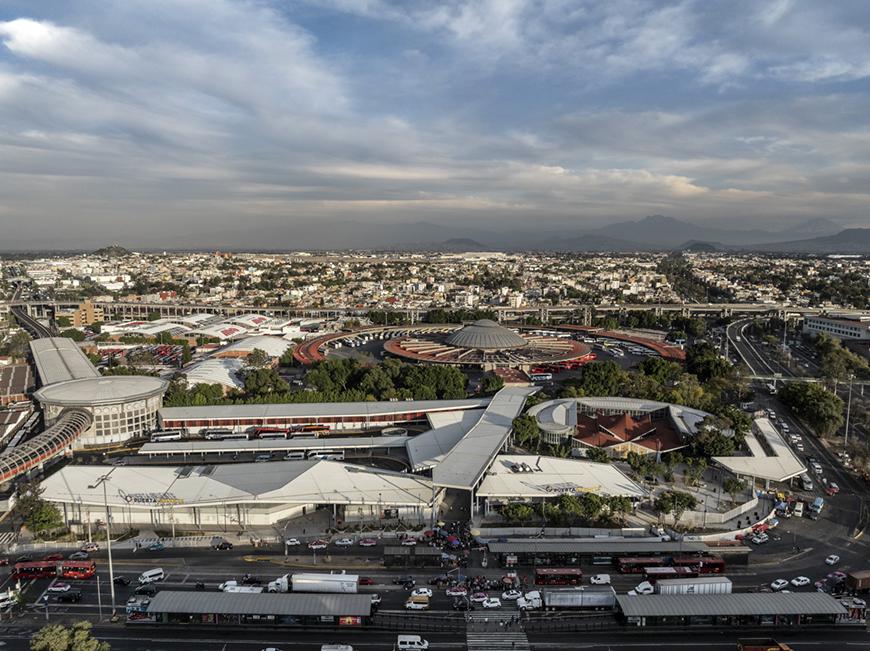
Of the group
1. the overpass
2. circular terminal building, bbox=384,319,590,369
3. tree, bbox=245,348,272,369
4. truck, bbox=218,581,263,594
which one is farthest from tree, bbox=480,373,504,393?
the overpass

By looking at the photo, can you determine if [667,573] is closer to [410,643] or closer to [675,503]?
[675,503]

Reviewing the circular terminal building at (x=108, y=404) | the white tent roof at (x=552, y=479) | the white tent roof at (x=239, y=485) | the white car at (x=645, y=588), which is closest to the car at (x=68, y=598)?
the white tent roof at (x=239, y=485)

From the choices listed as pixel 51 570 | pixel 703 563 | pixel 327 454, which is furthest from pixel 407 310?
pixel 703 563

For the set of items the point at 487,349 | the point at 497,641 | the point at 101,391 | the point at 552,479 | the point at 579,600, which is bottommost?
the point at 497,641

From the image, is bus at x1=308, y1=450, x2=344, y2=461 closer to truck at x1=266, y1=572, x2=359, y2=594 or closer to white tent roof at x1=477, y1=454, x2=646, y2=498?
white tent roof at x1=477, y1=454, x2=646, y2=498

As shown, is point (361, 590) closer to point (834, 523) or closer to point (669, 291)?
point (834, 523)

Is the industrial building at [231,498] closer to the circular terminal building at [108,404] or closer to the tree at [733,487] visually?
the circular terminal building at [108,404]
